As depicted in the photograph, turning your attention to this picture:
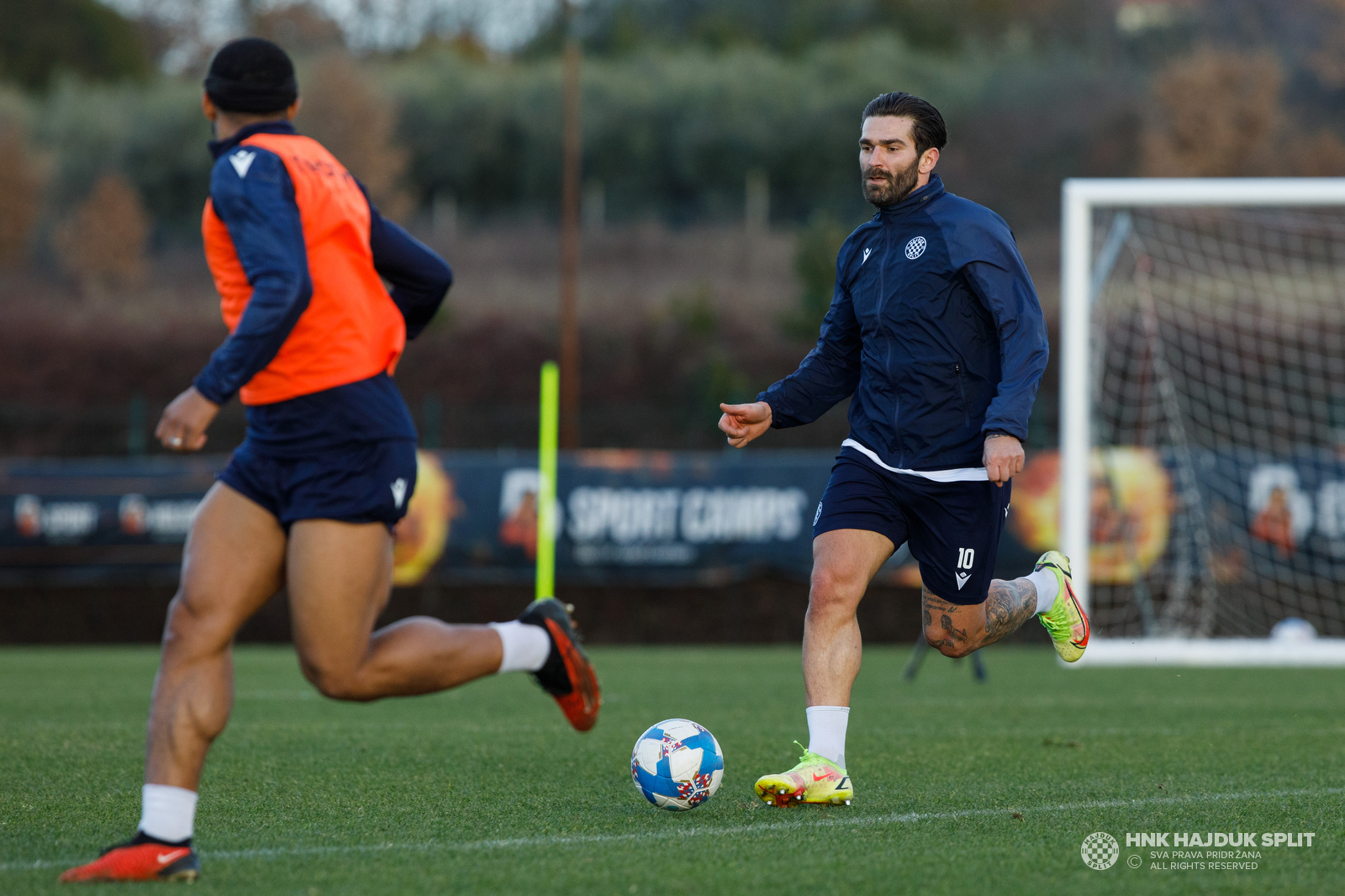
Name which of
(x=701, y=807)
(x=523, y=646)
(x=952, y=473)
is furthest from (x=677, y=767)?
(x=952, y=473)

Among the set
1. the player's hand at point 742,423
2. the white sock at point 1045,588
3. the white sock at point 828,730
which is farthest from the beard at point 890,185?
the white sock at point 828,730

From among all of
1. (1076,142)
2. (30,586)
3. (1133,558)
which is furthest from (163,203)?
(1133,558)

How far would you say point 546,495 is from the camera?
13555 mm

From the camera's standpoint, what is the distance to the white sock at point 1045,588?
A: 5.50 meters

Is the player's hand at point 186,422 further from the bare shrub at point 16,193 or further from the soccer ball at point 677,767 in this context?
the bare shrub at point 16,193

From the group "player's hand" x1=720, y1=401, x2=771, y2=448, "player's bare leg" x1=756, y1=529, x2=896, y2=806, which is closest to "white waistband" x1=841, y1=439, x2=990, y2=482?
"player's bare leg" x1=756, y1=529, x2=896, y2=806

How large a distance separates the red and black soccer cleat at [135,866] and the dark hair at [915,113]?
315 centimetres

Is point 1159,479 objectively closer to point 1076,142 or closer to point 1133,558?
point 1133,558

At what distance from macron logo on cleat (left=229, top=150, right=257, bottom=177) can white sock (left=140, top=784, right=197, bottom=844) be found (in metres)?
1.48

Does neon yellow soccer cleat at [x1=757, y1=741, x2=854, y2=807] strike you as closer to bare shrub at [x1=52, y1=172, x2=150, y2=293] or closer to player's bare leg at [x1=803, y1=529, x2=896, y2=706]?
player's bare leg at [x1=803, y1=529, x2=896, y2=706]

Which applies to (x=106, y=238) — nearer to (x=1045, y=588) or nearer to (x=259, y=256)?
(x=1045, y=588)

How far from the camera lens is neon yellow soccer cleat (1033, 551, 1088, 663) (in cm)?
558

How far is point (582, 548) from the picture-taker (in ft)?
48.9

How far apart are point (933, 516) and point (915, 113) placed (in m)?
1.37
